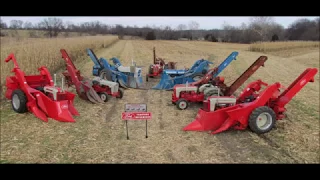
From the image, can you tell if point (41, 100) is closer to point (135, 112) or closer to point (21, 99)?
point (21, 99)

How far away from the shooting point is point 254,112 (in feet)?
18.9

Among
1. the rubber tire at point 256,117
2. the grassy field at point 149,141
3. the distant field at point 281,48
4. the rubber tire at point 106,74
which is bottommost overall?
the grassy field at point 149,141

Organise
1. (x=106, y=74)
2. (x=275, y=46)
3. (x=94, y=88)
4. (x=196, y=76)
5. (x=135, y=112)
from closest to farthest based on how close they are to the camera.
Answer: (x=135, y=112) < (x=94, y=88) < (x=196, y=76) < (x=106, y=74) < (x=275, y=46)

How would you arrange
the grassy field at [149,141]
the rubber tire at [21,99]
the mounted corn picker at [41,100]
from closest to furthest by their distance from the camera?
Result: 1. the grassy field at [149,141]
2. the mounted corn picker at [41,100]
3. the rubber tire at [21,99]

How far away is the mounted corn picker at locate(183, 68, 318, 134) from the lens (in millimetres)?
5836

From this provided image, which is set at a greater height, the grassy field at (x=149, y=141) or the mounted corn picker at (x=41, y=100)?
the mounted corn picker at (x=41, y=100)

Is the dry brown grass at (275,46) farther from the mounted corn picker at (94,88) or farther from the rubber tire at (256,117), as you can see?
the rubber tire at (256,117)

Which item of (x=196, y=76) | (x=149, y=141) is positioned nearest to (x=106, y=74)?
(x=196, y=76)

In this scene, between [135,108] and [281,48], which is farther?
[281,48]

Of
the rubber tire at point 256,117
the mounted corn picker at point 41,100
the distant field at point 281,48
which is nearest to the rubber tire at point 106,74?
the mounted corn picker at point 41,100

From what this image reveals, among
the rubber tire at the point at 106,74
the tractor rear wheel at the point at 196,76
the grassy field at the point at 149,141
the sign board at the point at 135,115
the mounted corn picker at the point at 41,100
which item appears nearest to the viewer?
the grassy field at the point at 149,141

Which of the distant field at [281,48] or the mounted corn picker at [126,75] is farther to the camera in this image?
the distant field at [281,48]

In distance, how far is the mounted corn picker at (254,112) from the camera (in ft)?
19.1

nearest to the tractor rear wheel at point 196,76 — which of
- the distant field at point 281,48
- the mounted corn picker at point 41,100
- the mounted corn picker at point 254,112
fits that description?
the mounted corn picker at point 254,112
